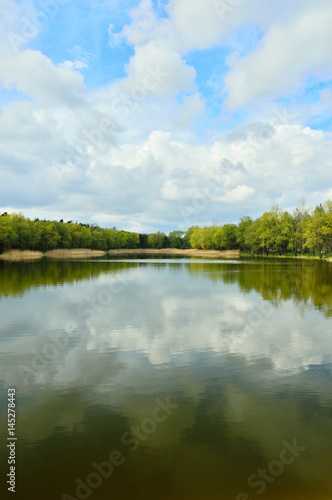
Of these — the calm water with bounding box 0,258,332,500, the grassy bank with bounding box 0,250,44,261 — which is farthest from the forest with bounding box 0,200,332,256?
the calm water with bounding box 0,258,332,500

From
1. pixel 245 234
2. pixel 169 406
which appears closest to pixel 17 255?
pixel 245 234

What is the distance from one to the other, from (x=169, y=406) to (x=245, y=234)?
373 ft

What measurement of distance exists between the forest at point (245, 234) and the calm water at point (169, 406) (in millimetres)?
73261

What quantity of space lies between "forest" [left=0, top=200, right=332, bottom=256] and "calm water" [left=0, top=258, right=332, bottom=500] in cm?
7326

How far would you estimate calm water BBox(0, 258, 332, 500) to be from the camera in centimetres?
518

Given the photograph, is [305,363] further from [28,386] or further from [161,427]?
[28,386]

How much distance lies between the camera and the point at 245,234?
11750 centimetres

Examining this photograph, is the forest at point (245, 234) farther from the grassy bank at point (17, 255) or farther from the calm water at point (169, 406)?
the calm water at point (169, 406)

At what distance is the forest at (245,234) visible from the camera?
84.0 metres

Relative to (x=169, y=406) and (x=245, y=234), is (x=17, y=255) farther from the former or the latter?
(x=169, y=406)

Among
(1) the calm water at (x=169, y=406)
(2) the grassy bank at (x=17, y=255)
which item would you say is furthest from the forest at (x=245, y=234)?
(1) the calm water at (x=169, y=406)

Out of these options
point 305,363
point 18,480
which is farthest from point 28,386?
point 305,363

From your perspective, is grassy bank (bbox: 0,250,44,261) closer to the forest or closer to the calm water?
the forest

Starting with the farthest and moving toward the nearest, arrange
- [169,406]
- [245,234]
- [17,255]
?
[245,234]
[17,255]
[169,406]
